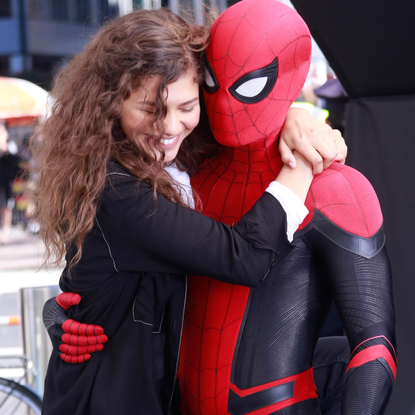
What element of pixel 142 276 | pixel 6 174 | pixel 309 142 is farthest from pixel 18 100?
pixel 309 142

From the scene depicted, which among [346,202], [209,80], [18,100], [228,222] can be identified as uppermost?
[209,80]

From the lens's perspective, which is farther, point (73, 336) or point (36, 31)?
point (36, 31)

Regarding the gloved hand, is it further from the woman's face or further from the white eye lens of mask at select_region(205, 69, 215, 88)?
the white eye lens of mask at select_region(205, 69, 215, 88)

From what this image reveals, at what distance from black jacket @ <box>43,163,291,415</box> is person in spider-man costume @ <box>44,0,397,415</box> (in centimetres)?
9

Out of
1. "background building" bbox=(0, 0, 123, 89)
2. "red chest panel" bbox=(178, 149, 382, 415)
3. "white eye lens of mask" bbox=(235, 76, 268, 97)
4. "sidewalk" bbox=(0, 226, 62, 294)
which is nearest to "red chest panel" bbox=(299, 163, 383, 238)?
"red chest panel" bbox=(178, 149, 382, 415)

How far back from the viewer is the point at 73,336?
3.90 ft

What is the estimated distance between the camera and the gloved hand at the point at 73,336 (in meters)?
1.17

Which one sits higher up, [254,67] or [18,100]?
[254,67]

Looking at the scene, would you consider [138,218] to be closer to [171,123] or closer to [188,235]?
[188,235]

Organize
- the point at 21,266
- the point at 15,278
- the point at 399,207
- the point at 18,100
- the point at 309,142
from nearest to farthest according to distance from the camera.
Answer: the point at 309,142, the point at 399,207, the point at 15,278, the point at 21,266, the point at 18,100

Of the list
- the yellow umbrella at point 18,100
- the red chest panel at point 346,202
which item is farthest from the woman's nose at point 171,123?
the yellow umbrella at point 18,100

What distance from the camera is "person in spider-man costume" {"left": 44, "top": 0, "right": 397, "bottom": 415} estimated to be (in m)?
1.10

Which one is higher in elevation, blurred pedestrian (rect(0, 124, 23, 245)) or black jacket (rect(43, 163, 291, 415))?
black jacket (rect(43, 163, 291, 415))

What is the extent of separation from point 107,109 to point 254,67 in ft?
1.21
